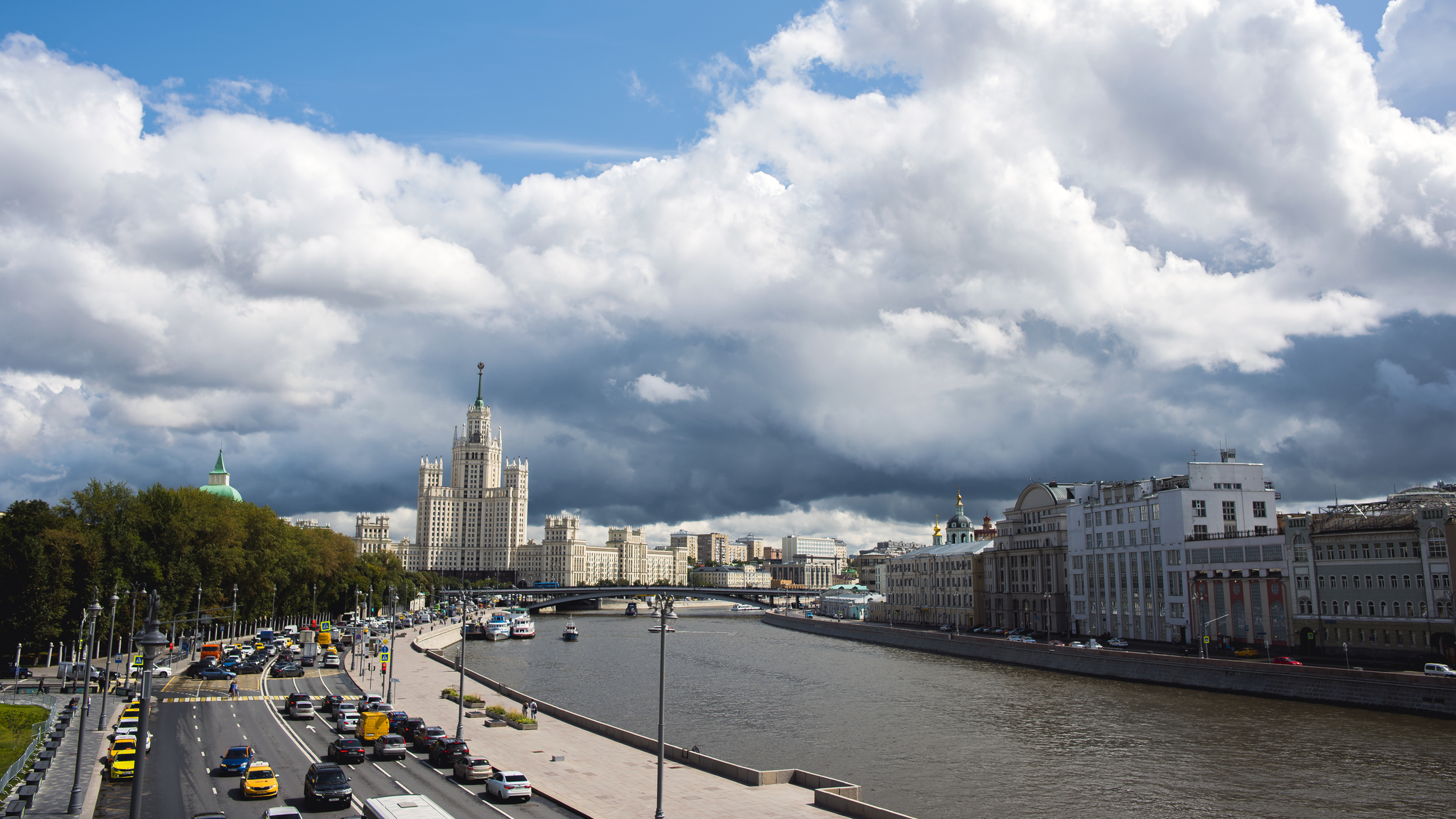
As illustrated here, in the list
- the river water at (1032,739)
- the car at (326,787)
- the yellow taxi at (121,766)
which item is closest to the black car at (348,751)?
the car at (326,787)

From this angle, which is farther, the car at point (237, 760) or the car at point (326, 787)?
the car at point (237, 760)

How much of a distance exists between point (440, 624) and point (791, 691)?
294 feet

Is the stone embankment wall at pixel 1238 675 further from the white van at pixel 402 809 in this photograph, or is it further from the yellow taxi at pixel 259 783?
the yellow taxi at pixel 259 783

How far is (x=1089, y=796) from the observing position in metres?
41.5

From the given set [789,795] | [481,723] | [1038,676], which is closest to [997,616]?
[1038,676]

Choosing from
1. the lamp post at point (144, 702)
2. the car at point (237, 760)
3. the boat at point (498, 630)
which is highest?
the lamp post at point (144, 702)

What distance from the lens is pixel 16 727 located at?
4741 centimetres

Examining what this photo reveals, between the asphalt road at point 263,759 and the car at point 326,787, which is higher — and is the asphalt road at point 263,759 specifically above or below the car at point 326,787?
below

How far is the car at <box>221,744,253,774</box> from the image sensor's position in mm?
38294

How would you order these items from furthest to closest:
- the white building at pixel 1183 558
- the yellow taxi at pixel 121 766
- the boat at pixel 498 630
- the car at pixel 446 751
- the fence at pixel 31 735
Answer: the boat at pixel 498 630 < the white building at pixel 1183 558 < the car at pixel 446 751 < the yellow taxi at pixel 121 766 < the fence at pixel 31 735

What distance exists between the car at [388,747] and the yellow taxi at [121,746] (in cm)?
894

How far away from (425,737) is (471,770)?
786 centimetres

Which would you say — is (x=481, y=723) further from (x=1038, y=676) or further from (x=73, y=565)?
(x=1038, y=676)

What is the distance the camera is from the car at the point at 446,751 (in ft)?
129
